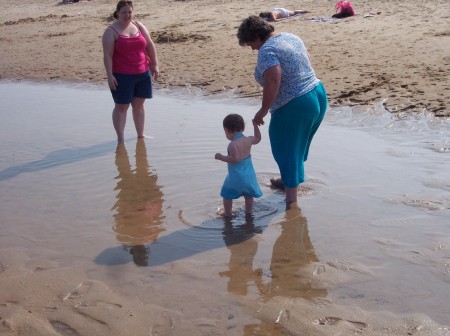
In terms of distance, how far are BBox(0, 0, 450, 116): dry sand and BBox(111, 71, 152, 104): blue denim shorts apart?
2.88 m

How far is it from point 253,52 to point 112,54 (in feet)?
19.2

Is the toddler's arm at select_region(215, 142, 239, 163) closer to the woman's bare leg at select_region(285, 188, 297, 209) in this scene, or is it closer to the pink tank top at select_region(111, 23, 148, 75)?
the woman's bare leg at select_region(285, 188, 297, 209)

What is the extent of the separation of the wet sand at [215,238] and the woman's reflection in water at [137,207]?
0.02 m

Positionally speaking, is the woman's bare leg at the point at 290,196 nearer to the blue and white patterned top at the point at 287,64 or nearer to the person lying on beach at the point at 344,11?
the blue and white patterned top at the point at 287,64

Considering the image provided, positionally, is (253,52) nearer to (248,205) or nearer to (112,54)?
(112,54)

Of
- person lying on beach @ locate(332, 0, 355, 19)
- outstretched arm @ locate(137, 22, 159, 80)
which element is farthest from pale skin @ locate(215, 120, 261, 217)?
person lying on beach @ locate(332, 0, 355, 19)

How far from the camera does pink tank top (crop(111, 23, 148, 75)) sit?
7375 mm

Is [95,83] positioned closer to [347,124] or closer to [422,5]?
→ [347,124]

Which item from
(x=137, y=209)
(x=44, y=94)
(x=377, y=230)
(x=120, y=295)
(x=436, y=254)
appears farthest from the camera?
(x=44, y=94)

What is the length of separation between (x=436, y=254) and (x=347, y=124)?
13.1ft

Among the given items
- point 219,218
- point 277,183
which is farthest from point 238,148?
point 277,183

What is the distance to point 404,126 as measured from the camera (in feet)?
26.6

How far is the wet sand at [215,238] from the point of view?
13.1 feet

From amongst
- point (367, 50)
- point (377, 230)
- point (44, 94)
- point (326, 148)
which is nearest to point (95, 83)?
point (44, 94)
